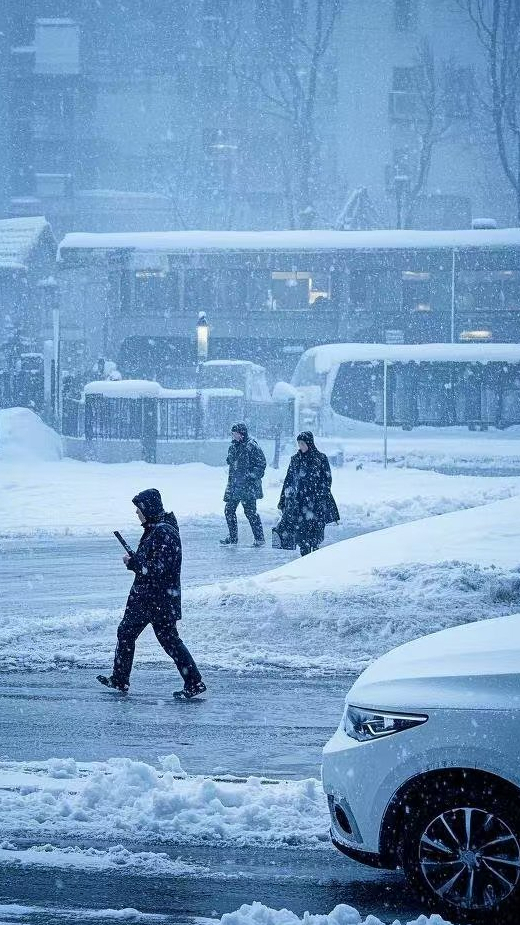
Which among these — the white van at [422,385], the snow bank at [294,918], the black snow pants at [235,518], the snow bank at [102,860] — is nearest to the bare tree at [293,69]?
the white van at [422,385]

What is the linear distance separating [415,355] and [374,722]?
28.1m

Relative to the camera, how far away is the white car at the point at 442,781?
428cm

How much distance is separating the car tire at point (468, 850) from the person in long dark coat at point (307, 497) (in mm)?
8949

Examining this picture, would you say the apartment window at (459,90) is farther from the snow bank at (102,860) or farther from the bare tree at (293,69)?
the snow bank at (102,860)

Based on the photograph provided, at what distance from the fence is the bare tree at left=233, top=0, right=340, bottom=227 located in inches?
1010

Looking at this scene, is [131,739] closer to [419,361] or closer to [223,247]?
[419,361]

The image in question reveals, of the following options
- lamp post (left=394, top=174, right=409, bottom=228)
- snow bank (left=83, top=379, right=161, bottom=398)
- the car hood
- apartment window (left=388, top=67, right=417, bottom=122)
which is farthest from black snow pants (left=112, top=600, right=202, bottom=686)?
apartment window (left=388, top=67, right=417, bottom=122)

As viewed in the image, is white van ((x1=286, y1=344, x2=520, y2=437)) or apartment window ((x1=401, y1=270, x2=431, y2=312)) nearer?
white van ((x1=286, y1=344, x2=520, y2=437))

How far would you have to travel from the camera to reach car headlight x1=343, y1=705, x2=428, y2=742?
451 centimetres

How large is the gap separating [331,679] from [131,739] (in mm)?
2162

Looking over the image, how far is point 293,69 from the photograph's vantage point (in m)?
53.3

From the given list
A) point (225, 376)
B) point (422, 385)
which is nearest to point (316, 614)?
point (422, 385)

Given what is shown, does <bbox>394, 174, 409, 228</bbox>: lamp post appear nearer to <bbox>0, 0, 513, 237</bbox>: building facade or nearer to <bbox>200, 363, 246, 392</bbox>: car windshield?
<bbox>0, 0, 513, 237</bbox>: building facade

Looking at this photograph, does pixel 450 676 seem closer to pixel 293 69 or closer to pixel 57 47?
pixel 293 69
